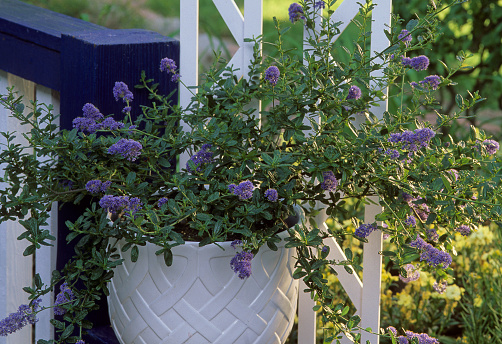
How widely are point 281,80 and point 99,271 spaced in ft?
1.70

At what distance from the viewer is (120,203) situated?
3.96 ft

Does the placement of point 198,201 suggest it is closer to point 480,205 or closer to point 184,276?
point 184,276

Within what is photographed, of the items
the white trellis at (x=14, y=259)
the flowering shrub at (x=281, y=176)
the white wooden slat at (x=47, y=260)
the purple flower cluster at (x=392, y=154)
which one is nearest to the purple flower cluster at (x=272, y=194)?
the flowering shrub at (x=281, y=176)

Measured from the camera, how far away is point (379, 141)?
1287mm

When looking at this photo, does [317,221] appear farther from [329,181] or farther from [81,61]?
[81,61]

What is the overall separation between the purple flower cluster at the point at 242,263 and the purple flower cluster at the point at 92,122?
38 centimetres

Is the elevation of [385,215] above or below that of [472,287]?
above

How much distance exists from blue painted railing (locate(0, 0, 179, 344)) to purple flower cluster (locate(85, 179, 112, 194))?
10.1 inches

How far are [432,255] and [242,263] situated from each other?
36 cm

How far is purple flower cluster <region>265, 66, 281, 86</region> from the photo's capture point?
132 centimetres

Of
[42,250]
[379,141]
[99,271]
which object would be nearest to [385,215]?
[379,141]

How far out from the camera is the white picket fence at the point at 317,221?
147cm

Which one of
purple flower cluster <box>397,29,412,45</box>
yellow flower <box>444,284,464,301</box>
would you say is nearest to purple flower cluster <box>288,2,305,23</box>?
purple flower cluster <box>397,29,412,45</box>

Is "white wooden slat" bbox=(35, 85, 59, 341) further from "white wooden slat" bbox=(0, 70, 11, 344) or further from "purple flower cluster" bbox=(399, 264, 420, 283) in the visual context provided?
"purple flower cluster" bbox=(399, 264, 420, 283)
